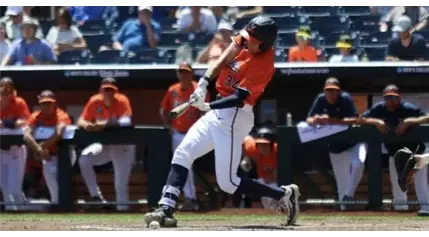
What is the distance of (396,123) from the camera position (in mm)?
9648

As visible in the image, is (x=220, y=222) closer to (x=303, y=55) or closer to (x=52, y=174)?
(x=52, y=174)

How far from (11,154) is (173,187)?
3543 mm

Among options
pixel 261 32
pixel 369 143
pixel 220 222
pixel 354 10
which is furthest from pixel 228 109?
pixel 354 10

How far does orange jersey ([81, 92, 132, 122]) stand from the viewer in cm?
1011

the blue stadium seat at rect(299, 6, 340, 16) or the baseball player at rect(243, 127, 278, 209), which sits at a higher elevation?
Result: the blue stadium seat at rect(299, 6, 340, 16)

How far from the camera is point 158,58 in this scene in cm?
1127

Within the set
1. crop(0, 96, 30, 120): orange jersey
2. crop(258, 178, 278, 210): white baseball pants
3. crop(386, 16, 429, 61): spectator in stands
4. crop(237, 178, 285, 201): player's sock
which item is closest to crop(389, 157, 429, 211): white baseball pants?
crop(258, 178, 278, 210): white baseball pants

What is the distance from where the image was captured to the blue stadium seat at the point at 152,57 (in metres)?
11.2

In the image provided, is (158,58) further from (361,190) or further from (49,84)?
(361,190)

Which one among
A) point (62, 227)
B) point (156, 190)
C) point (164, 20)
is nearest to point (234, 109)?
point (62, 227)

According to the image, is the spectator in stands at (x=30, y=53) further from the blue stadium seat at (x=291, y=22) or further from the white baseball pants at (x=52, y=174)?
the blue stadium seat at (x=291, y=22)

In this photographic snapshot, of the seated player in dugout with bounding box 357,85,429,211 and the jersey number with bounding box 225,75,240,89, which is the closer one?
the jersey number with bounding box 225,75,240,89

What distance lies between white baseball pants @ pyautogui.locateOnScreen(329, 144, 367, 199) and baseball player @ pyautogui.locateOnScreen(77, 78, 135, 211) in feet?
6.60

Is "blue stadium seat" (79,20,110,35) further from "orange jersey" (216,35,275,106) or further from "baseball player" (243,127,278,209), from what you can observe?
"orange jersey" (216,35,275,106)
